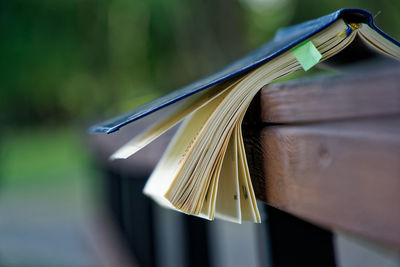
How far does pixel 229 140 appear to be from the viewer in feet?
2.14

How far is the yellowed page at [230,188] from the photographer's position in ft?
2.08

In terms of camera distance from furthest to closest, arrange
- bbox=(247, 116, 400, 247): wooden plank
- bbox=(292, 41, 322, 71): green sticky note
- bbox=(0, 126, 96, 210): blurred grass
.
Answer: bbox=(0, 126, 96, 210): blurred grass, bbox=(292, 41, 322, 71): green sticky note, bbox=(247, 116, 400, 247): wooden plank

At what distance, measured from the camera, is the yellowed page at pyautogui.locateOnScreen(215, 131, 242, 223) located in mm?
634

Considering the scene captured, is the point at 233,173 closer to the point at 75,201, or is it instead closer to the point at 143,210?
the point at 143,210

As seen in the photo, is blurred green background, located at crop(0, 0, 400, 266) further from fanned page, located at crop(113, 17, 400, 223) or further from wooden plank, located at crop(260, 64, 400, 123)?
wooden plank, located at crop(260, 64, 400, 123)

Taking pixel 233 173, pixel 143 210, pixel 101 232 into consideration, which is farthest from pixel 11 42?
pixel 233 173

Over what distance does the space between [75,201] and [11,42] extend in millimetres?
4707

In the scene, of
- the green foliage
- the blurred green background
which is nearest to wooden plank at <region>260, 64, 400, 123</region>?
the blurred green background

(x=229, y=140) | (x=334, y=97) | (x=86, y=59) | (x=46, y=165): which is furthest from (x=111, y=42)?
(x=334, y=97)

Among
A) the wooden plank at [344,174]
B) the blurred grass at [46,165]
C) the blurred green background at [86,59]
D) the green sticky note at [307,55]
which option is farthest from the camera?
the blurred grass at [46,165]

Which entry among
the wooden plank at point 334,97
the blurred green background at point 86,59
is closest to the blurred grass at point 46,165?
the blurred green background at point 86,59

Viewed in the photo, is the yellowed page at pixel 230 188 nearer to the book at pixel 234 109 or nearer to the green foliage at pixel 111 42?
the book at pixel 234 109

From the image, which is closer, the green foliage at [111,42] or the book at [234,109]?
the book at [234,109]

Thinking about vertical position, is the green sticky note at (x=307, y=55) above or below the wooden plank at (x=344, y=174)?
above
